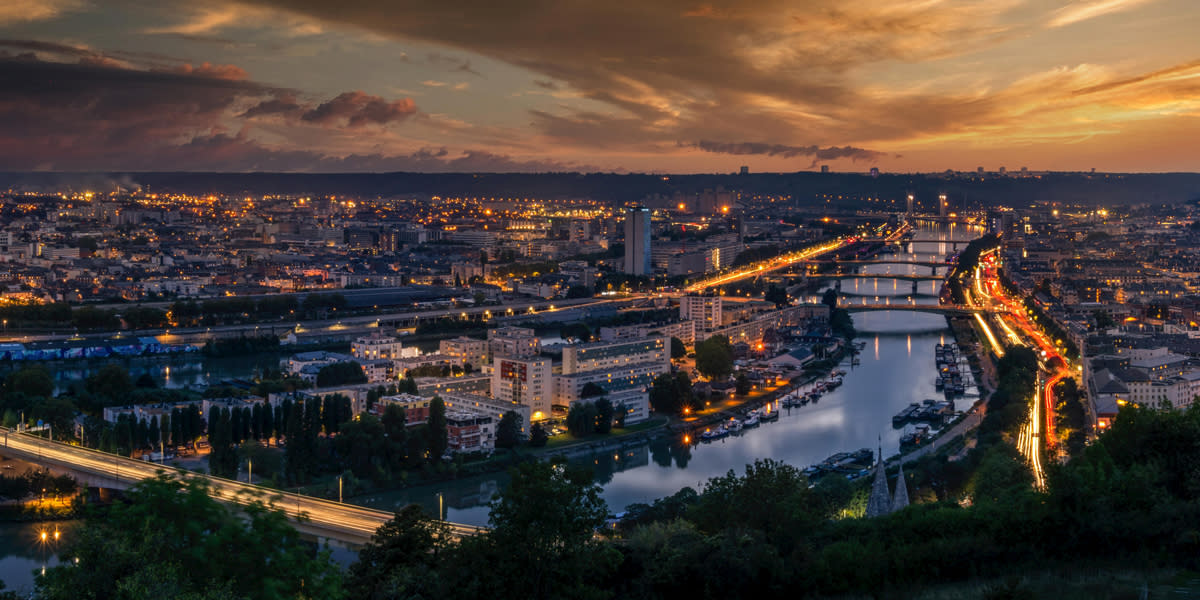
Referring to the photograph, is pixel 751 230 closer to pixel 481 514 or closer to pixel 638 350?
pixel 638 350

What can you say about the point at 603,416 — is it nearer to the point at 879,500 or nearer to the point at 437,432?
the point at 437,432

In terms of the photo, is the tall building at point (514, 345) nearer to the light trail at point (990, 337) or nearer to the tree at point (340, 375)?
the tree at point (340, 375)

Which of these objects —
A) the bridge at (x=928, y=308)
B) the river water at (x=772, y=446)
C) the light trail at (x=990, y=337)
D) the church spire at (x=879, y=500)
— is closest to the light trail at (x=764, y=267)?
the bridge at (x=928, y=308)

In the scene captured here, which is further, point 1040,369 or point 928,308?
point 928,308

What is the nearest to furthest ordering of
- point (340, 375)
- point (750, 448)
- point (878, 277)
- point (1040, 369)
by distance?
point (750, 448) → point (340, 375) → point (1040, 369) → point (878, 277)

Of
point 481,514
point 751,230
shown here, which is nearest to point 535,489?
point 481,514

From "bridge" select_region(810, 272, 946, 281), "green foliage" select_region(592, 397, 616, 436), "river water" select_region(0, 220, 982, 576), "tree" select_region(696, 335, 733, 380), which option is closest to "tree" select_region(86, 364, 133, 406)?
"river water" select_region(0, 220, 982, 576)

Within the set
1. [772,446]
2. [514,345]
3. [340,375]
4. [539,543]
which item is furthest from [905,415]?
[539,543]
